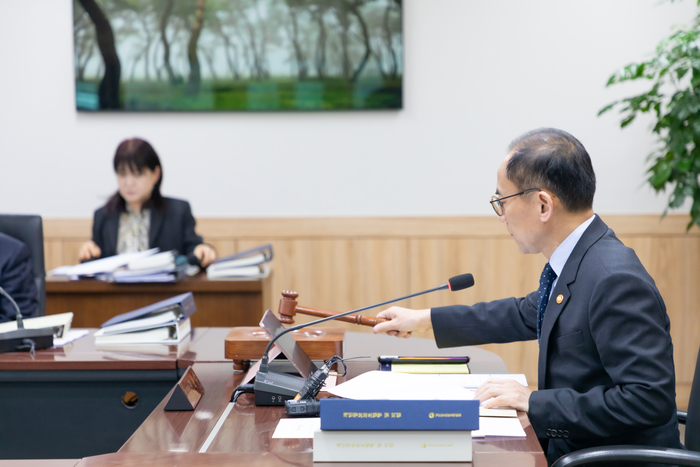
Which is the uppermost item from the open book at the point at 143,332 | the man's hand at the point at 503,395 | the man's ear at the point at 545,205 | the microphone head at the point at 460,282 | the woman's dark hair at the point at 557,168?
the woman's dark hair at the point at 557,168

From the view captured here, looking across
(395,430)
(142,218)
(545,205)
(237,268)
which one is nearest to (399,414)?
(395,430)

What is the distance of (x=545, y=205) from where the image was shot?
4.45 feet

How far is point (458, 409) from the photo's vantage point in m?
1.00

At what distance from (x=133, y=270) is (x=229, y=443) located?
1821 mm

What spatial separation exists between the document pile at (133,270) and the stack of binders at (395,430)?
6.24ft

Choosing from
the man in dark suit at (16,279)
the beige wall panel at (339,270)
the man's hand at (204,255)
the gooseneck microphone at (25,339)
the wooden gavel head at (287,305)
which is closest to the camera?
the wooden gavel head at (287,305)

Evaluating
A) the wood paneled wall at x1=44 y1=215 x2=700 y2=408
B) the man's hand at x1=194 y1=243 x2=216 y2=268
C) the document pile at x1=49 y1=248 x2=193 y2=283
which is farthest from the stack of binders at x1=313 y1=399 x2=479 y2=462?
the wood paneled wall at x1=44 y1=215 x2=700 y2=408

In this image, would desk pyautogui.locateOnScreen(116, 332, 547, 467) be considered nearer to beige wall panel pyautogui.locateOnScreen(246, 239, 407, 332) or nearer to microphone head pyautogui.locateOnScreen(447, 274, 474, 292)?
microphone head pyautogui.locateOnScreen(447, 274, 474, 292)

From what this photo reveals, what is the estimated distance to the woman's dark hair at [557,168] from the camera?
1328 millimetres

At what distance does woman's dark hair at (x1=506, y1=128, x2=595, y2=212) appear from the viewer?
1.33 meters

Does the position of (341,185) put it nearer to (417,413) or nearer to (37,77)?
(37,77)

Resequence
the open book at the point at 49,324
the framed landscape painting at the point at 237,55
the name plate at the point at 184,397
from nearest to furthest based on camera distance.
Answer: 1. the name plate at the point at 184,397
2. the open book at the point at 49,324
3. the framed landscape painting at the point at 237,55

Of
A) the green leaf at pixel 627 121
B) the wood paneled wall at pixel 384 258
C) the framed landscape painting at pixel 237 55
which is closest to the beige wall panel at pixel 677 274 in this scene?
the wood paneled wall at pixel 384 258

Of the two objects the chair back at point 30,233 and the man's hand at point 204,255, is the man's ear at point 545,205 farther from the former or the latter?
the man's hand at point 204,255
